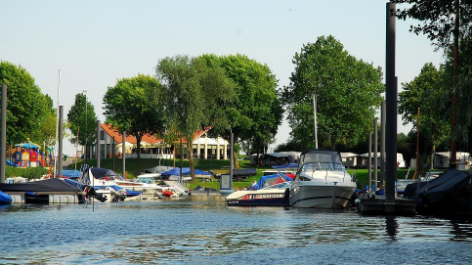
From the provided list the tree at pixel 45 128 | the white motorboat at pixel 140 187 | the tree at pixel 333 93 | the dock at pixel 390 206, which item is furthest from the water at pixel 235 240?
the tree at pixel 45 128

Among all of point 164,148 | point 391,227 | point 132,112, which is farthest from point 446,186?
point 164,148

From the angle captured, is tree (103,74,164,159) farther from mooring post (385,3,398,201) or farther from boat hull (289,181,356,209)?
mooring post (385,3,398,201)

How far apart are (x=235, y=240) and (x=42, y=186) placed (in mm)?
33558

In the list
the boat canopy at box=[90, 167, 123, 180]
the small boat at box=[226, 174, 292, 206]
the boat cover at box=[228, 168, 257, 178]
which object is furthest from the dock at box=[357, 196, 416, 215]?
the boat cover at box=[228, 168, 257, 178]

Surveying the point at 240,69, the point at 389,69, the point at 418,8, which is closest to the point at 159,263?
the point at 418,8

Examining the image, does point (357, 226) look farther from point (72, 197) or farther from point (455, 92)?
point (72, 197)

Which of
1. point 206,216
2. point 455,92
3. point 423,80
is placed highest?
point 423,80

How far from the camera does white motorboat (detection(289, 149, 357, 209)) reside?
47.2 meters

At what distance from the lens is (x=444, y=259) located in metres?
19.2

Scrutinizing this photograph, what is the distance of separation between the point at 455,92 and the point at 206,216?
17.0 meters

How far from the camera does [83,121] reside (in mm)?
143000

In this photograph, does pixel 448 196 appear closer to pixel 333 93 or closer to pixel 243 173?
pixel 243 173

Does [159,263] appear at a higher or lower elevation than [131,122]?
lower

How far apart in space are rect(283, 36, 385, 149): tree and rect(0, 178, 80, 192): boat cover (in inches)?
1884
